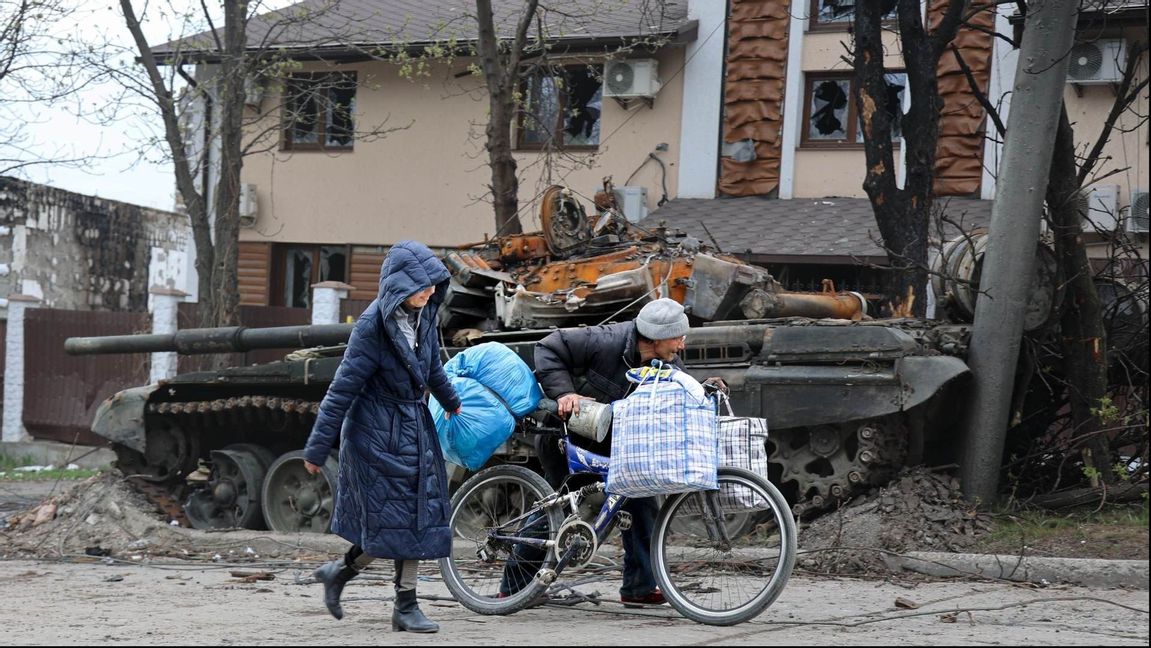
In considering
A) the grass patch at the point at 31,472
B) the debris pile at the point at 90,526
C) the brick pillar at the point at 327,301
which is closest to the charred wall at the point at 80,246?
the grass patch at the point at 31,472

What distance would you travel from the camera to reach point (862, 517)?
911cm

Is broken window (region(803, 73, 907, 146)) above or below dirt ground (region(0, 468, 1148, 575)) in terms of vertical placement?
above

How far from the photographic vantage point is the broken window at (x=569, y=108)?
21.1m

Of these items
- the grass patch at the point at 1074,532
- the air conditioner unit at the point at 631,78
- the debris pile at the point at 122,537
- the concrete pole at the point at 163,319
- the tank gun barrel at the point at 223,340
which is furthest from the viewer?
the air conditioner unit at the point at 631,78

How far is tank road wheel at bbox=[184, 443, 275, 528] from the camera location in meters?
12.0

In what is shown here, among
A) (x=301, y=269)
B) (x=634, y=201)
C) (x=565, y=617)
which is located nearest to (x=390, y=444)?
(x=565, y=617)

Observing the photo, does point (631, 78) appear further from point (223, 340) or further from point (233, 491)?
point (233, 491)

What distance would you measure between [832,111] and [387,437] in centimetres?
1441

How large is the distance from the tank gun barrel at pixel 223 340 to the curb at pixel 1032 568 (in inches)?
201

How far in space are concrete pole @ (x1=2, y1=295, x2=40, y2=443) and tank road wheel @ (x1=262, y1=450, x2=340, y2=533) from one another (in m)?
9.08

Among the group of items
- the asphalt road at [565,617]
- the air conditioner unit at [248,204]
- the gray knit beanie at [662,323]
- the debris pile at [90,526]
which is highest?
the air conditioner unit at [248,204]

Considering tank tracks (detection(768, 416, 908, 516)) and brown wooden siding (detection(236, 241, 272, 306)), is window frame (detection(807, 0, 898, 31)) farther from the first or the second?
tank tracks (detection(768, 416, 908, 516))

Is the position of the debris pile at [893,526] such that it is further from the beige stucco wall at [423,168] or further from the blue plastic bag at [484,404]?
the beige stucco wall at [423,168]

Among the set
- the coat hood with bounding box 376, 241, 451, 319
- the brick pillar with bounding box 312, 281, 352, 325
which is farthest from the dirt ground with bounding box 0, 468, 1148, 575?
the brick pillar with bounding box 312, 281, 352, 325
